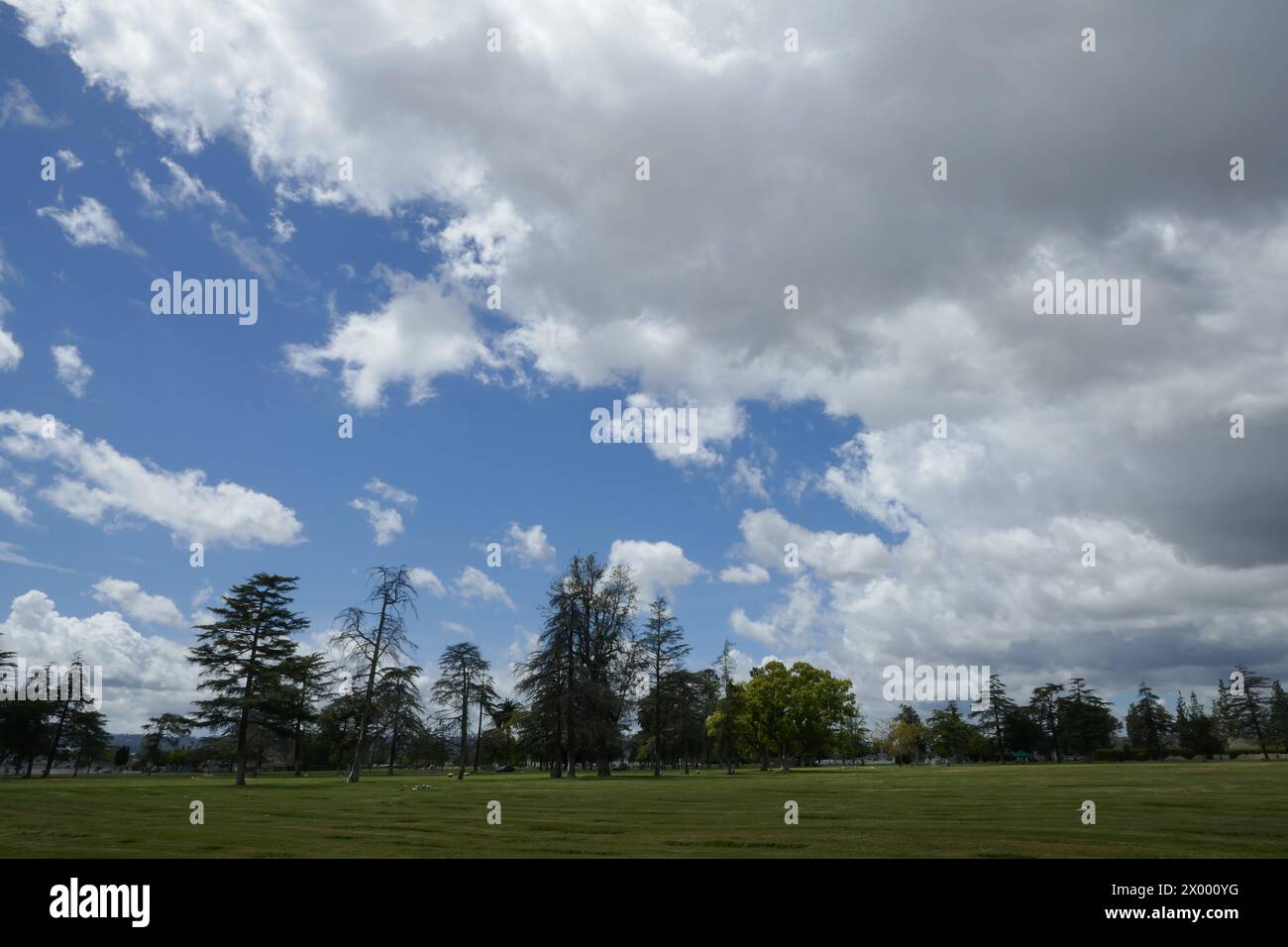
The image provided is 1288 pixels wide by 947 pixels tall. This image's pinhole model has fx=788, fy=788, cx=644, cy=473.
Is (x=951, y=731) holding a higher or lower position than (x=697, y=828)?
Answer: lower

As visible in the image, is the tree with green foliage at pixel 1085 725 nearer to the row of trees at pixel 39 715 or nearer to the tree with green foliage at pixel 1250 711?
the tree with green foliage at pixel 1250 711

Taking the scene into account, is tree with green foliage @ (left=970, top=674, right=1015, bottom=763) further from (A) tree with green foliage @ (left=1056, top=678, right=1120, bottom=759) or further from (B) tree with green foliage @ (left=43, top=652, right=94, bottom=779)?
(B) tree with green foliage @ (left=43, top=652, right=94, bottom=779)

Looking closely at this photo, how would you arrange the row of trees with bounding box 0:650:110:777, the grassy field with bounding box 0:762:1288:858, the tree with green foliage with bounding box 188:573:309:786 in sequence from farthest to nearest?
the row of trees with bounding box 0:650:110:777 → the tree with green foliage with bounding box 188:573:309:786 → the grassy field with bounding box 0:762:1288:858

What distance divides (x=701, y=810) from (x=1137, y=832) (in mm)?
11756

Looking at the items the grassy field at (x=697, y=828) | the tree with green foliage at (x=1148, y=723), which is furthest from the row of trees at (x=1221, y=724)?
the grassy field at (x=697, y=828)

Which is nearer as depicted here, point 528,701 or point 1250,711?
point 528,701

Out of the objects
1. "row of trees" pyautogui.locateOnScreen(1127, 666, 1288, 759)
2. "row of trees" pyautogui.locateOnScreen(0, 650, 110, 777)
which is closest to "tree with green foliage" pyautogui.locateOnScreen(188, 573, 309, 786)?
"row of trees" pyautogui.locateOnScreen(0, 650, 110, 777)

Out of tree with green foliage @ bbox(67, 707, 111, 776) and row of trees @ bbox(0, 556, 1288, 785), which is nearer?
row of trees @ bbox(0, 556, 1288, 785)

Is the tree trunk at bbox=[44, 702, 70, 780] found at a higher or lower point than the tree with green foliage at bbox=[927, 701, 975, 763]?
higher

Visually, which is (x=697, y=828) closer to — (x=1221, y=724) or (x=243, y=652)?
(x=243, y=652)

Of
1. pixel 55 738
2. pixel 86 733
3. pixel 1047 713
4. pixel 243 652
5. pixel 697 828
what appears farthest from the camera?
pixel 1047 713

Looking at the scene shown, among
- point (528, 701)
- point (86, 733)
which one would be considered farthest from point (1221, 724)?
point (86, 733)
